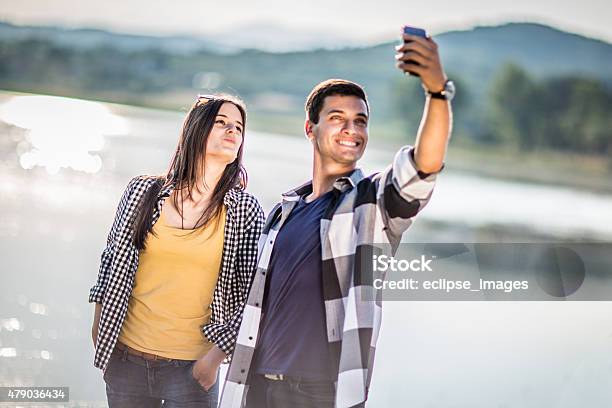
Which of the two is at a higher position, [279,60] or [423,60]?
[279,60]

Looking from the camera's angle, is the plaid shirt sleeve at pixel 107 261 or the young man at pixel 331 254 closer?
the young man at pixel 331 254

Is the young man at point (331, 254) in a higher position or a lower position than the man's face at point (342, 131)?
lower

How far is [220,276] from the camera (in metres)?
2.16

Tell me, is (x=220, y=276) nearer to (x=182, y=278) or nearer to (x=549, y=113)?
(x=182, y=278)

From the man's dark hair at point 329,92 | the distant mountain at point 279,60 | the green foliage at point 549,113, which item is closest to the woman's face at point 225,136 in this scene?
the man's dark hair at point 329,92

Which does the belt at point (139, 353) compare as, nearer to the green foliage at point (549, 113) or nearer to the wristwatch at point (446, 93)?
the wristwatch at point (446, 93)

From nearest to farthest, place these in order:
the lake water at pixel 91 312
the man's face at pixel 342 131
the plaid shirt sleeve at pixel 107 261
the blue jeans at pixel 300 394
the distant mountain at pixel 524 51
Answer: the blue jeans at pixel 300 394 → the man's face at pixel 342 131 → the plaid shirt sleeve at pixel 107 261 → the lake water at pixel 91 312 → the distant mountain at pixel 524 51

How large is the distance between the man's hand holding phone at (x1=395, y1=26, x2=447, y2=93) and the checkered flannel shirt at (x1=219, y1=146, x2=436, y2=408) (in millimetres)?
142

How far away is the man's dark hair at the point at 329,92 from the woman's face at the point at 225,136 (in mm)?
238

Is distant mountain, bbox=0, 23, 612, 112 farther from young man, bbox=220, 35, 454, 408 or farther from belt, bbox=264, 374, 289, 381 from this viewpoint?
belt, bbox=264, 374, 289, 381

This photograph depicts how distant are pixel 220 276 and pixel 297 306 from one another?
0.39 meters

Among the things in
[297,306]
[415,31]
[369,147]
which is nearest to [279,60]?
[369,147]

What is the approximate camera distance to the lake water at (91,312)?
12.4 ft

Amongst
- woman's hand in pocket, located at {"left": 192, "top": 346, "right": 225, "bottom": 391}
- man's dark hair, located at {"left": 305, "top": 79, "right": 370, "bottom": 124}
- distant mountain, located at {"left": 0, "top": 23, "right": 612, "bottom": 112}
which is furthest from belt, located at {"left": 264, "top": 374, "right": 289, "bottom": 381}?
distant mountain, located at {"left": 0, "top": 23, "right": 612, "bottom": 112}
